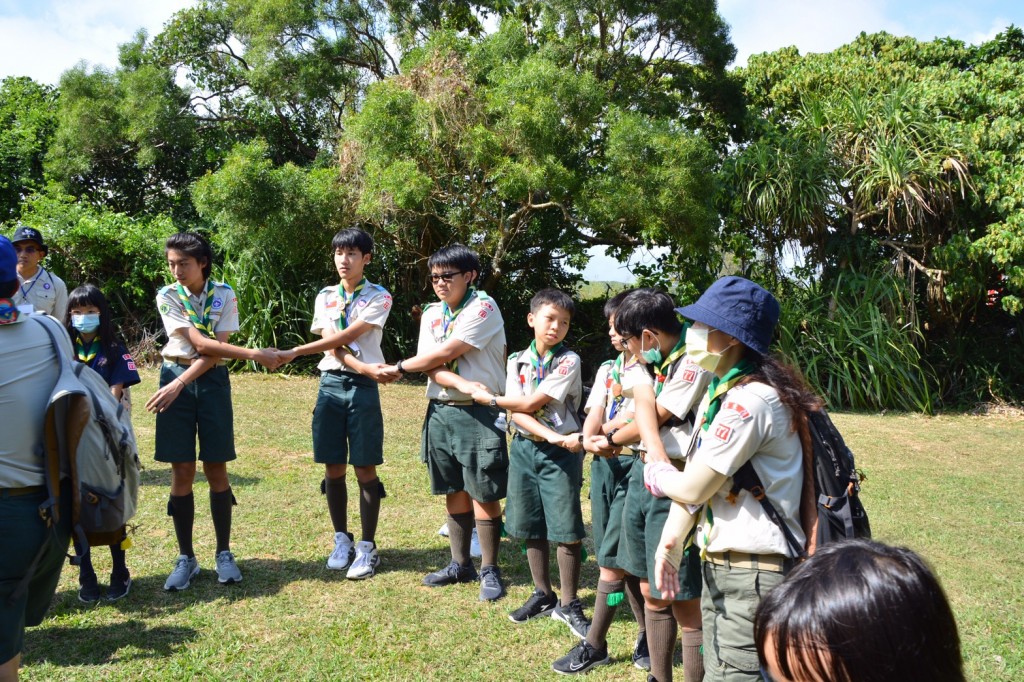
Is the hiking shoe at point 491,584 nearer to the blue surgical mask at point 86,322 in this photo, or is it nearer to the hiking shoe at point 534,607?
the hiking shoe at point 534,607

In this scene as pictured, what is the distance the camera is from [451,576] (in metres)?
4.80

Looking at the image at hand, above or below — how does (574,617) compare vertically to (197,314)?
below

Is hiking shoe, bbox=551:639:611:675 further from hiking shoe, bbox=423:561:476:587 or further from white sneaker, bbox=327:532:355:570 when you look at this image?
white sneaker, bbox=327:532:355:570

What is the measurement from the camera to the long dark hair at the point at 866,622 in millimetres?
1074

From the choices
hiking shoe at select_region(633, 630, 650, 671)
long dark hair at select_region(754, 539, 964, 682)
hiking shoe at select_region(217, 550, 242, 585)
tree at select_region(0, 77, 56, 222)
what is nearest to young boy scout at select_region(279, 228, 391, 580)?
hiking shoe at select_region(217, 550, 242, 585)

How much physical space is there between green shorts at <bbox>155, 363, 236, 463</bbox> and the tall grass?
29.7 feet

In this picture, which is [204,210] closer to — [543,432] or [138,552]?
[138,552]

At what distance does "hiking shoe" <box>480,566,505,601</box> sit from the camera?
455 centimetres

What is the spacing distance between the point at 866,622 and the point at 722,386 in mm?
1478

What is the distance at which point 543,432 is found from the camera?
4.10 meters

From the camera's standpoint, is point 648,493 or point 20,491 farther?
point 648,493

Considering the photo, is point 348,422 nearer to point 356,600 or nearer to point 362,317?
point 362,317

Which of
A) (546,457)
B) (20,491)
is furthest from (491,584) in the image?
(20,491)

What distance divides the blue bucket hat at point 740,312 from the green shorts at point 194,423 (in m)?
3.11
